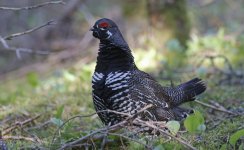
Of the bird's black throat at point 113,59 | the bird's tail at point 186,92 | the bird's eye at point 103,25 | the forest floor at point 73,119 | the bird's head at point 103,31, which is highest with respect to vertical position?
the bird's eye at point 103,25

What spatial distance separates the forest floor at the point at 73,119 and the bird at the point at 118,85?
35 centimetres

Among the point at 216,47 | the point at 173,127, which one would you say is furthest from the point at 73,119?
the point at 216,47

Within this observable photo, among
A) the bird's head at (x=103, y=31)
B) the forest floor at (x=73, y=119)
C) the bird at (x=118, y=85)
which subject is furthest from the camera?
the bird's head at (x=103, y=31)

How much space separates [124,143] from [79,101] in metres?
2.47

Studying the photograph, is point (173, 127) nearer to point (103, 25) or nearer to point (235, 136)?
point (235, 136)

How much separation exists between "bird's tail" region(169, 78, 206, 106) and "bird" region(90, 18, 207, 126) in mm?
211

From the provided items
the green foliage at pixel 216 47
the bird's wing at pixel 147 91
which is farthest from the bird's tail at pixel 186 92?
the green foliage at pixel 216 47

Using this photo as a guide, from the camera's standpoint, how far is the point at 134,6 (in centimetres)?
948

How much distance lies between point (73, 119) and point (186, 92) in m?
1.29

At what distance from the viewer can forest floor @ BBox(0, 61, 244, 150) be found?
3.76m

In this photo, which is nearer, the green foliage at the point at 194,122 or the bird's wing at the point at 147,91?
the green foliage at the point at 194,122

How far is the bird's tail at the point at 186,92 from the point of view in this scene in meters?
5.16

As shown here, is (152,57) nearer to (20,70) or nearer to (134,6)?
(134,6)

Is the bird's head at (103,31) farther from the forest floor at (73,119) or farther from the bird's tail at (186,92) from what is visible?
the bird's tail at (186,92)
